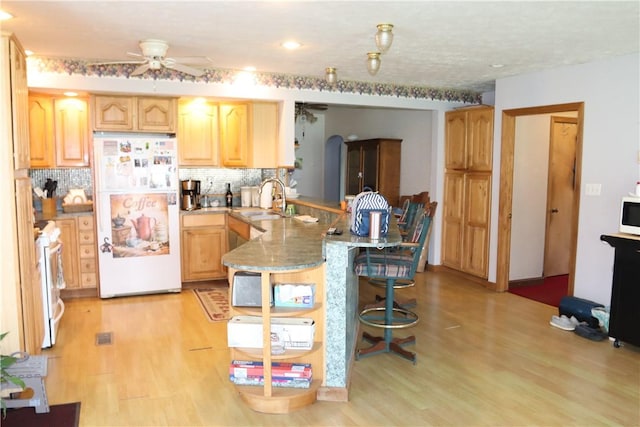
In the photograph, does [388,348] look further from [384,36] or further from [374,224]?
[384,36]

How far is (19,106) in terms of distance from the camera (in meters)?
3.13

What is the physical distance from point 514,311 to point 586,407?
1.96m

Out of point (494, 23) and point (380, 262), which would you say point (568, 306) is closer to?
point (380, 262)

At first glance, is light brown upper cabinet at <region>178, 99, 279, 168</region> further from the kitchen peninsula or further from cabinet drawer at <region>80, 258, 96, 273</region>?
the kitchen peninsula

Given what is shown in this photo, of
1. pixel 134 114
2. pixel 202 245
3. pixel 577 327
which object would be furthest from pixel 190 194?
pixel 577 327

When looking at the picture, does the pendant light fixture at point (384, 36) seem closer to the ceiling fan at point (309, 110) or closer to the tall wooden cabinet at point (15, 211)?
the tall wooden cabinet at point (15, 211)

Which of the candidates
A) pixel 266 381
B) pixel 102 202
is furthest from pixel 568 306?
pixel 102 202

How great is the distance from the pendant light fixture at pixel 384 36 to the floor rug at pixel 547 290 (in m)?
3.44

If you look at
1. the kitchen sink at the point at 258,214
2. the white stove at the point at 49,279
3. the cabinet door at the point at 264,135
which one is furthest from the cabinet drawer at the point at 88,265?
the cabinet door at the point at 264,135

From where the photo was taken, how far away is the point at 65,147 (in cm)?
549

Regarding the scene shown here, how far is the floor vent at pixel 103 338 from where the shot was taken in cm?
405

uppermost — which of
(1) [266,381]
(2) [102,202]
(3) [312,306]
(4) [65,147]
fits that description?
(4) [65,147]

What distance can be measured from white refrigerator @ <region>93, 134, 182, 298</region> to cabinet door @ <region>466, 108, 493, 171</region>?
3.49 meters

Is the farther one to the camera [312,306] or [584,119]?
[584,119]
